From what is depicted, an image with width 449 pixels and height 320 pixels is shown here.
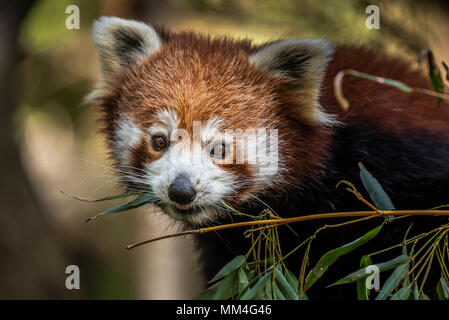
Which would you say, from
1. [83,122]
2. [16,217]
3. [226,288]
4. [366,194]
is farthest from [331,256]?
[83,122]

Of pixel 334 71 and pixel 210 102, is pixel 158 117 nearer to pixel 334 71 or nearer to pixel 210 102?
pixel 210 102

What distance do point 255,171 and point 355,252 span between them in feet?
2.70

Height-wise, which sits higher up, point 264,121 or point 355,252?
point 264,121

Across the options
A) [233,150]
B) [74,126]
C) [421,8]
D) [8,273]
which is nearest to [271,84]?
[233,150]

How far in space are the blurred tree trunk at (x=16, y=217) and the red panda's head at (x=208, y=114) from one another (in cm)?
303

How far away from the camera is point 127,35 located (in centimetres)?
379

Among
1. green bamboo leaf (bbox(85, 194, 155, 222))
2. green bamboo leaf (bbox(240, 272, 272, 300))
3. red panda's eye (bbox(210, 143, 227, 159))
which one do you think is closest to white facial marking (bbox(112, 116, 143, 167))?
green bamboo leaf (bbox(85, 194, 155, 222))

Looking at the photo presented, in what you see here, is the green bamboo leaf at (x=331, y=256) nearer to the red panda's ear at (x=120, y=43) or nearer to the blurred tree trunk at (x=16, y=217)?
the red panda's ear at (x=120, y=43)

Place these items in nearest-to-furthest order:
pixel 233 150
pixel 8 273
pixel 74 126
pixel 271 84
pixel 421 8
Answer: pixel 233 150 → pixel 271 84 → pixel 421 8 → pixel 8 273 → pixel 74 126

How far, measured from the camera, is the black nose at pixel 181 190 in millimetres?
3145

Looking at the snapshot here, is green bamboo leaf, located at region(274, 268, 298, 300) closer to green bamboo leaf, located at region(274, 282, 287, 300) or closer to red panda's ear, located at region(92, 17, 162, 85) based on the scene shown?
green bamboo leaf, located at region(274, 282, 287, 300)

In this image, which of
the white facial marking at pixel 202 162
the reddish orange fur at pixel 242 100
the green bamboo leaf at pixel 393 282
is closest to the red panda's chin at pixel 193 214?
the white facial marking at pixel 202 162

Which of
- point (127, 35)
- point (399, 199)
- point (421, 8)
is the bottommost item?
point (399, 199)
